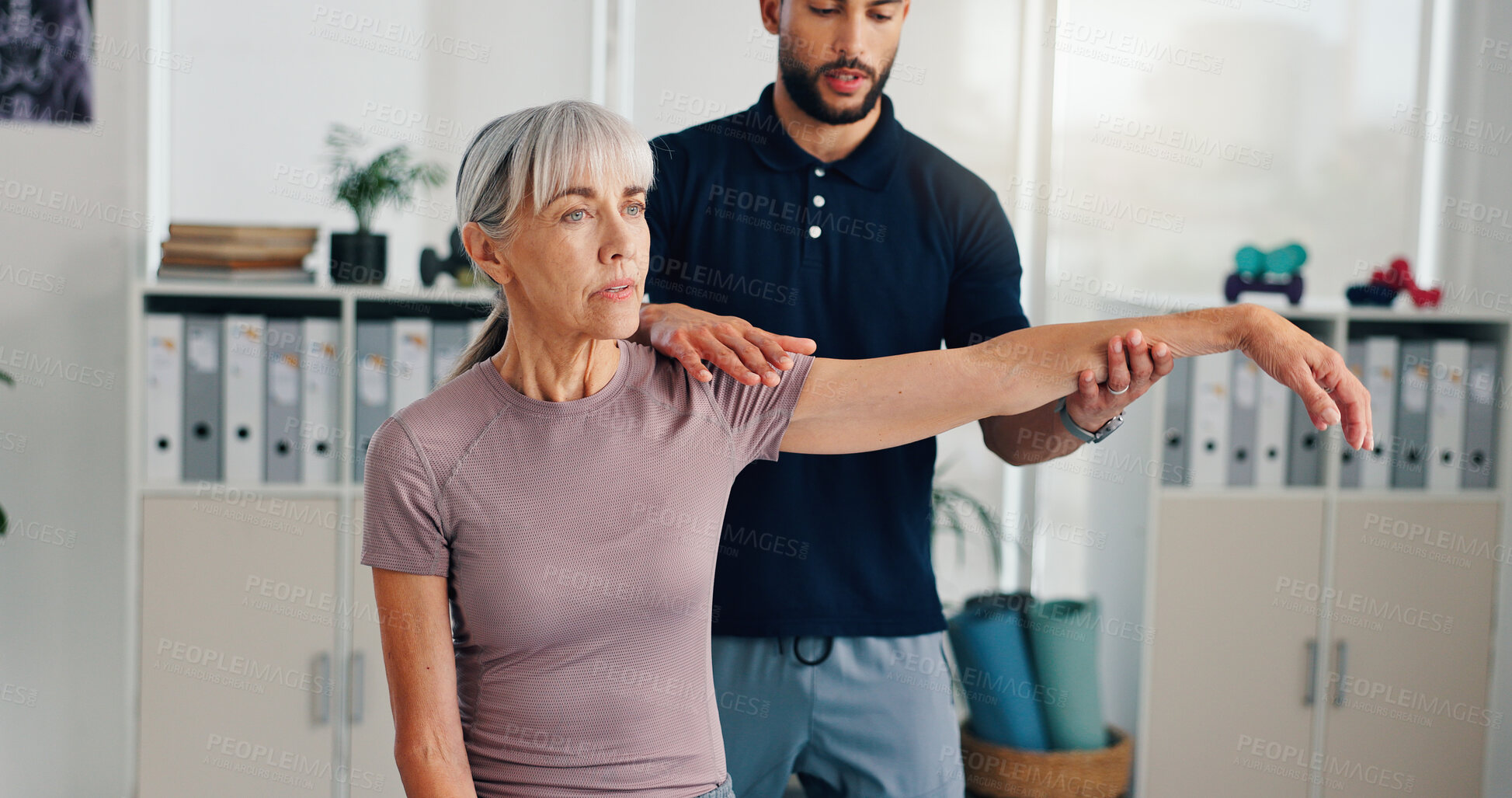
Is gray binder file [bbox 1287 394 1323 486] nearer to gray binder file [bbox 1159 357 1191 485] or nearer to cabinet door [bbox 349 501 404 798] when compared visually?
gray binder file [bbox 1159 357 1191 485]

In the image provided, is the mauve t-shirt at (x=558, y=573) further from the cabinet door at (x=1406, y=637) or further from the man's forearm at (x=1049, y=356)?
the cabinet door at (x=1406, y=637)

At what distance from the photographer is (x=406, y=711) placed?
1186mm

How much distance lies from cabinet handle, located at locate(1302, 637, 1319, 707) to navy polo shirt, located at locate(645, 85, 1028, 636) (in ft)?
5.94

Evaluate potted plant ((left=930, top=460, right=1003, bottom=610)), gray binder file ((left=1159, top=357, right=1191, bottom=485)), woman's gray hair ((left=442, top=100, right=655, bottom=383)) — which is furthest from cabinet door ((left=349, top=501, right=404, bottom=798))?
gray binder file ((left=1159, top=357, right=1191, bottom=485))

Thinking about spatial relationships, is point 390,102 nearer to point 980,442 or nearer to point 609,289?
point 980,442

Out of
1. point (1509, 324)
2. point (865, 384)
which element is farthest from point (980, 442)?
point (865, 384)

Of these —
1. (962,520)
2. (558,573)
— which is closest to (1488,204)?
(962,520)

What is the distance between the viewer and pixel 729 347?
132 cm

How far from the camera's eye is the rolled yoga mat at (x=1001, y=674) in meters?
3.01

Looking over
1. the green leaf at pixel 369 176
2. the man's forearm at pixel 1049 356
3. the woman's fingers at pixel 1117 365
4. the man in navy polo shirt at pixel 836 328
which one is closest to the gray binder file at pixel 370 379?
the green leaf at pixel 369 176

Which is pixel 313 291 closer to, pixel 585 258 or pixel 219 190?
pixel 219 190

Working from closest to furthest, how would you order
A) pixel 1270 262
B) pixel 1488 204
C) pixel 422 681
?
1. pixel 422 681
2. pixel 1270 262
3. pixel 1488 204

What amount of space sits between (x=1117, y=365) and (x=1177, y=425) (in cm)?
177

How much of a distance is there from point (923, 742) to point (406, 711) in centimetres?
74
